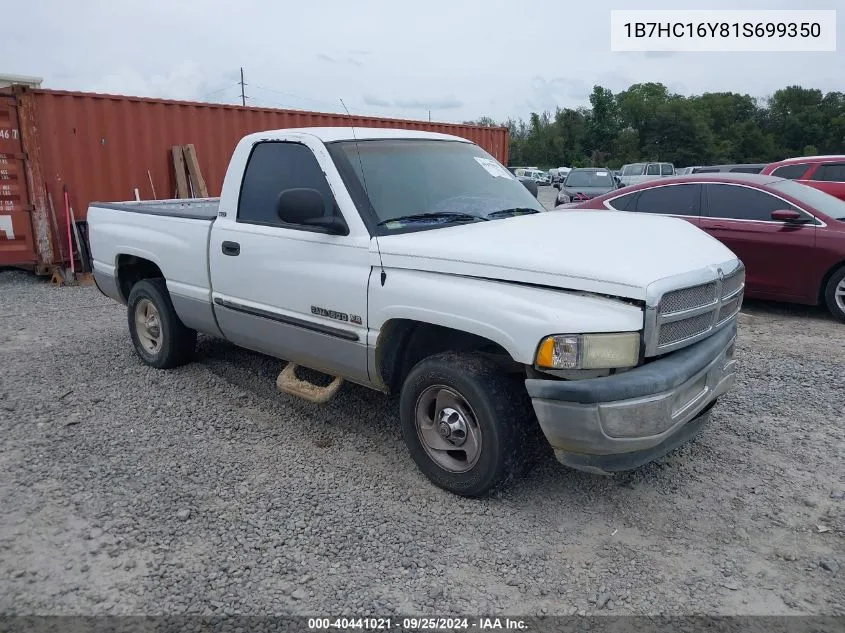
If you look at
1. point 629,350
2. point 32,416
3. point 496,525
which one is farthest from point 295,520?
point 32,416

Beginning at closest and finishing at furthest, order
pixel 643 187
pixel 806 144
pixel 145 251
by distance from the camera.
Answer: pixel 145 251 < pixel 643 187 < pixel 806 144

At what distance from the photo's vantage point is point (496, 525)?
3396 mm

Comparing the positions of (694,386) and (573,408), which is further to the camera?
(694,386)

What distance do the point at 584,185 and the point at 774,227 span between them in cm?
1151

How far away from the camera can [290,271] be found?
423 cm

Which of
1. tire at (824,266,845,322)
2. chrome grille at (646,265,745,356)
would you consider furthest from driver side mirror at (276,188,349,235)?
tire at (824,266,845,322)

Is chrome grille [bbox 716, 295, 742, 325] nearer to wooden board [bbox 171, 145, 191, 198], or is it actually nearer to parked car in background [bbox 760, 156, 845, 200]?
parked car in background [bbox 760, 156, 845, 200]

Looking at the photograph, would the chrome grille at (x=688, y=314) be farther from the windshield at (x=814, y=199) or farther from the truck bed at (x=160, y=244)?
the windshield at (x=814, y=199)

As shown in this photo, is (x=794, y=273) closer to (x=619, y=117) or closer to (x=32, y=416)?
(x=32, y=416)

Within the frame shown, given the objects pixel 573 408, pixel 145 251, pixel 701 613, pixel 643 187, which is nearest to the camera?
pixel 701 613

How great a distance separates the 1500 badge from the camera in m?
3.89

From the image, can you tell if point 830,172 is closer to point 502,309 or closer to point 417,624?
point 502,309

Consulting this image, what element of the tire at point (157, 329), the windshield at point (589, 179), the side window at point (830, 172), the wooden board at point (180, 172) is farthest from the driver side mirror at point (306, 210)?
the windshield at point (589, 179)

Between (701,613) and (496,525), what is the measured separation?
999mm
